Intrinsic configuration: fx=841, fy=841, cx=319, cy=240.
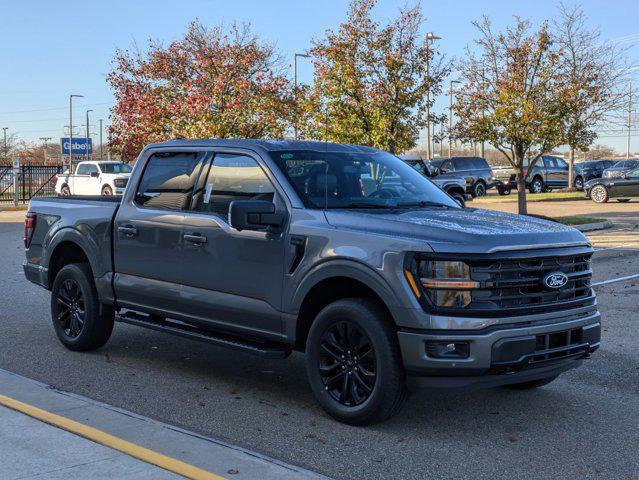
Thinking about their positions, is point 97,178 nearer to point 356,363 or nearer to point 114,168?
point 114,168

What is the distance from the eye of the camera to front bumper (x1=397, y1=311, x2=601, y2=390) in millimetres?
4922

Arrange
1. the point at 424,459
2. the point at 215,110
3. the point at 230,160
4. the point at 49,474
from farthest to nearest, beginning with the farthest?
1. the point at 215,110
2. the point at 230,160
3. the point at 424,459
4. the point at 49,474

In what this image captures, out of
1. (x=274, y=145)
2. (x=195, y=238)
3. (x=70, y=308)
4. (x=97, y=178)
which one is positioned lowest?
(x=70, y=308)

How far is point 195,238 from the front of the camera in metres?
6.36

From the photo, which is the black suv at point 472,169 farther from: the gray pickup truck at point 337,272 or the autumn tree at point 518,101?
the gray pickup truck at point 337,272

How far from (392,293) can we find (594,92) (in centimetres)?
1777

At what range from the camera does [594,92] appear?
21.1 m

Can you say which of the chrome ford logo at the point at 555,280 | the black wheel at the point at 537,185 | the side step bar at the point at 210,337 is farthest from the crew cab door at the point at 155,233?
the black wheel at the point at 537,185

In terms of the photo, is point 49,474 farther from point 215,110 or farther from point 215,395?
point 215,110

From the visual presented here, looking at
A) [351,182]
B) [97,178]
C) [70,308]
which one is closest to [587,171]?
[97,178]

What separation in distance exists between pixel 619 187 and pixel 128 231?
93.3 feet

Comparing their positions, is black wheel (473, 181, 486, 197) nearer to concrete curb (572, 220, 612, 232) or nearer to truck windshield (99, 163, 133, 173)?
truck windshield (99, 163, 133, 173)

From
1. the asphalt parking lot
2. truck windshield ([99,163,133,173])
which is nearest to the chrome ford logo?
the asphalt parking lot

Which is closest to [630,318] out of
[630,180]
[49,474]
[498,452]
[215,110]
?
[498,452]
